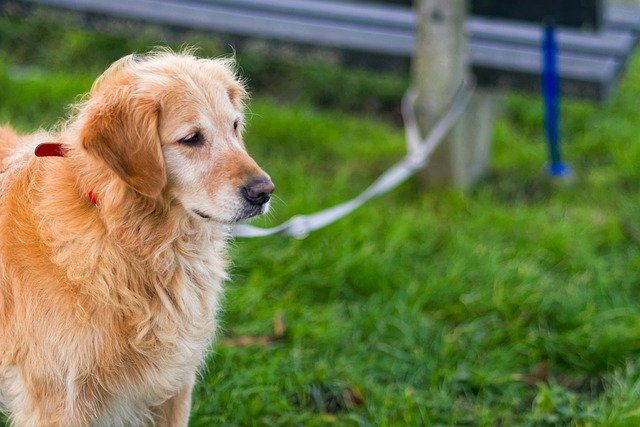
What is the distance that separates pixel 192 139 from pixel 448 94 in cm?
241

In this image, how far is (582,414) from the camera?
3125 millimetres

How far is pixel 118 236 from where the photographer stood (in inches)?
94.5

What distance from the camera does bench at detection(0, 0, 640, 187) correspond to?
4.50 metres

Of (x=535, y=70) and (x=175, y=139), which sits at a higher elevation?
(x=175, y=139)

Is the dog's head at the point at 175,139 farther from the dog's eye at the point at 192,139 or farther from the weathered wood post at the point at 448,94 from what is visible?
the weathered wood post at the point at 448,94

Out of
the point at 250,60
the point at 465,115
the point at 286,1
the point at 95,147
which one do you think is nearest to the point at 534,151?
the point at 465,115

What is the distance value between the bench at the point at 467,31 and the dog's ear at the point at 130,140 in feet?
7.94

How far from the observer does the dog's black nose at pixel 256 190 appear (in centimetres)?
238

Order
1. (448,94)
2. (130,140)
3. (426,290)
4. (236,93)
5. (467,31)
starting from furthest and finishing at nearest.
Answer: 1. (467,31)
2. (448,94)
3. (426,290)
4. (236,93)
5. (130,140)

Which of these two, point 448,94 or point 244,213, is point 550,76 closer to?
point 448,94

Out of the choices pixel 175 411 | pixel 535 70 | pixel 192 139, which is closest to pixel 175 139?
pixel 192 139

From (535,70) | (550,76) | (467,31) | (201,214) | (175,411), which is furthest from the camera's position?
(467,31)

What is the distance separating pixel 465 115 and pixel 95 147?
2808 millimetres

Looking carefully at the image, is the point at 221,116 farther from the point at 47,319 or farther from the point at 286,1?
the point at 286,1
